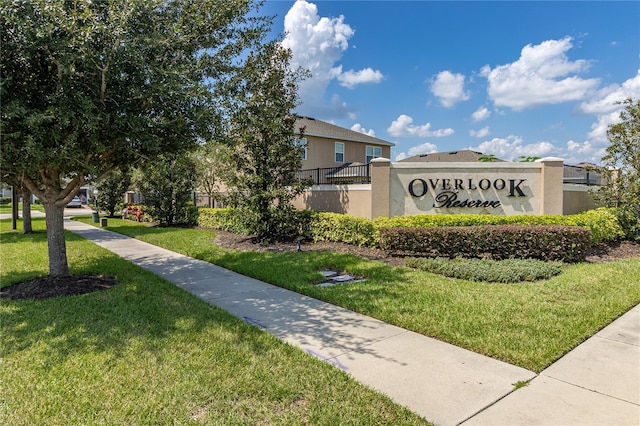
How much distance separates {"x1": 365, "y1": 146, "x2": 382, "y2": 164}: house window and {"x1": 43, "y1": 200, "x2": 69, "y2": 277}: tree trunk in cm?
1985

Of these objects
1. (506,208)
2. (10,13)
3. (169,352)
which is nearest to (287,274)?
(169,352)

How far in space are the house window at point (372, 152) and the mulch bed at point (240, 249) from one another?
12979mm

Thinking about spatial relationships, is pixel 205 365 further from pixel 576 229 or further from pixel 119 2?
pixel 576 229

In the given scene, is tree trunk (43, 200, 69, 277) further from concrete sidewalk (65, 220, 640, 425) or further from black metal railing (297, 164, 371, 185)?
black metal railing (297, 164, 371, 185)

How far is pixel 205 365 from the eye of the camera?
357 centimetres

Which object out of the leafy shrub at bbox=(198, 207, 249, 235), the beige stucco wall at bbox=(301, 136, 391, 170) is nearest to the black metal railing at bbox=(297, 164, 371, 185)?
the leafy shrub at bbox=(198, 207, 249, 235)

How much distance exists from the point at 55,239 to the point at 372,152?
20720 millimetres

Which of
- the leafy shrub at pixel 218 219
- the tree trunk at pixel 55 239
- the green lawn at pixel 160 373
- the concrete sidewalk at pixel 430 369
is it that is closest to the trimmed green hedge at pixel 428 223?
the leafy shrub at pixel 218 219

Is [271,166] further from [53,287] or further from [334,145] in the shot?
[334,145]

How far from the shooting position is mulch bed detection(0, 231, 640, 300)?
608 centimetres

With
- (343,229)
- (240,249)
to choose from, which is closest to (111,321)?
(240,249)

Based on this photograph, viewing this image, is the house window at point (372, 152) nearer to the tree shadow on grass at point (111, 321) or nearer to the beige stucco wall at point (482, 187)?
the beige stucco wall at point (482, 187)

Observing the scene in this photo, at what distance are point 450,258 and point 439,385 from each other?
5850mm

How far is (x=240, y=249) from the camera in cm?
1064
